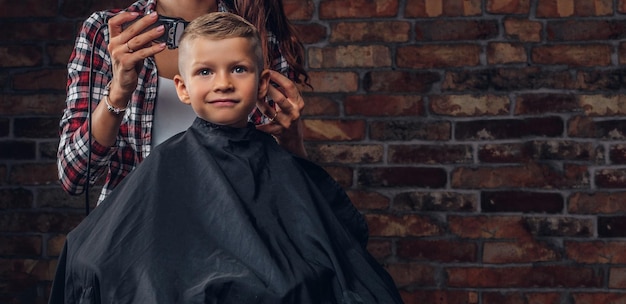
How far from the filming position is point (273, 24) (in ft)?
6.13

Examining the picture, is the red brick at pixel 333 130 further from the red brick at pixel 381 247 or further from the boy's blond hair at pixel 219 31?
the boy's blond hair at pixel 219 31

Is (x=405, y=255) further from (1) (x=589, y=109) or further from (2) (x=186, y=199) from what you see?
(2) (x=186, y=199)

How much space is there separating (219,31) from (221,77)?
78 millimetres

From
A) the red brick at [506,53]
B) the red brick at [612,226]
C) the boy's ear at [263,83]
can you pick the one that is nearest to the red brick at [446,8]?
the red brick at [506,53]

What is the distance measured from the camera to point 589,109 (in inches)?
107

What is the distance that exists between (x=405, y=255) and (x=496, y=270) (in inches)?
10.8

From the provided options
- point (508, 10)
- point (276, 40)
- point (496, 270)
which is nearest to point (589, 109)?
point (508, 10)

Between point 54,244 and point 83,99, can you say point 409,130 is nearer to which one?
point 54,244

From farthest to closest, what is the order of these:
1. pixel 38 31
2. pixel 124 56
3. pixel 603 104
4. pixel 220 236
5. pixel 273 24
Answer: pixel 38 31, pixel 603 104, pixel 273 24, pixel 124 56, pixel 220 236

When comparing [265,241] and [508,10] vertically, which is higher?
[508,10]

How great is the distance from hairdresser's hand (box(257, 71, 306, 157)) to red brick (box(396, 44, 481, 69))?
1135 millimetres

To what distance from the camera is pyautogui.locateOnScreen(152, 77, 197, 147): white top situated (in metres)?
1.69

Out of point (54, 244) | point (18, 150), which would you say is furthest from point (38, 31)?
point (54, 244)

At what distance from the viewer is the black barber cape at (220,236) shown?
1345 mm
